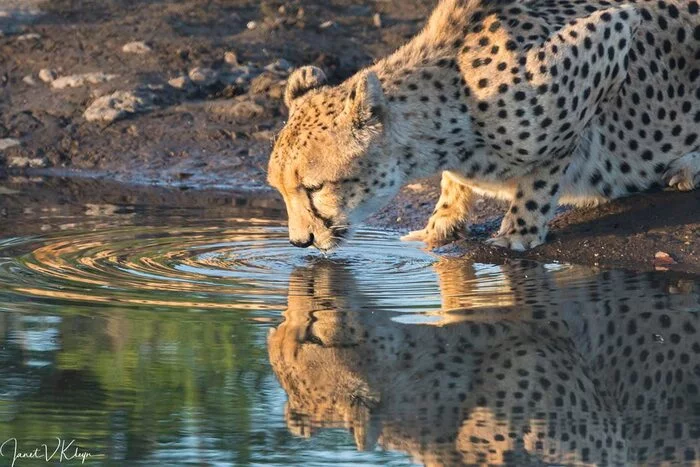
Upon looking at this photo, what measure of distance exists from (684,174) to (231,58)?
186 inches

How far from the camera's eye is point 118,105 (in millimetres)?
12016

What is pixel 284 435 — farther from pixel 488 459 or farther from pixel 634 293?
pixel 634 293

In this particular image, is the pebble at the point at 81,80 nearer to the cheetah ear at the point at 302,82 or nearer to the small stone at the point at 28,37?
the small stone at the point at 28,37

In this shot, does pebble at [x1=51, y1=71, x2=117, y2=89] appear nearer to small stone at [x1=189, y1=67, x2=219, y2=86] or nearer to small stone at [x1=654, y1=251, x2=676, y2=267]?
small stone at [x1=189, y1=67, x2=219, y2=86]

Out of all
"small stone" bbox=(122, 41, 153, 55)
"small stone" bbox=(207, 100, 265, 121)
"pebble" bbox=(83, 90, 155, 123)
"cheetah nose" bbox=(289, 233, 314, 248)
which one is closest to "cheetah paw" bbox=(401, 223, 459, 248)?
"cheetah nose" bbox=(289, 233, 314, 248)

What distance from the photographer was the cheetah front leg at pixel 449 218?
902 cm

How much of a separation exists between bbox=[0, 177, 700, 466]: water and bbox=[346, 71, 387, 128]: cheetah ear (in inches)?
30.7

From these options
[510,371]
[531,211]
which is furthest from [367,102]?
[510,371]

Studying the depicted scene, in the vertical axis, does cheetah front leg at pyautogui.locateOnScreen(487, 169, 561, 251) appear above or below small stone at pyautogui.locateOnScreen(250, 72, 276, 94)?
below

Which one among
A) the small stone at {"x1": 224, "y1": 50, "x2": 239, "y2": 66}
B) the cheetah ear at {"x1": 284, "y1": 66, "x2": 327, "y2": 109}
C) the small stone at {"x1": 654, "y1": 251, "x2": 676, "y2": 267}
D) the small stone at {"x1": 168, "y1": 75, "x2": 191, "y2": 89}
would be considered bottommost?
the small stone at {"x1": 654, "y1": 251, "x2": 676, "y2": 267}

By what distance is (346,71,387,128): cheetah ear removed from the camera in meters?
7.79

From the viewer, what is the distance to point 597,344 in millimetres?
6355

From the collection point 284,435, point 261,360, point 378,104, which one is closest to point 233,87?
point 378,104

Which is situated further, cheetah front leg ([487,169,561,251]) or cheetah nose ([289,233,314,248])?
cheetah front leg ([487,169,561,251])
